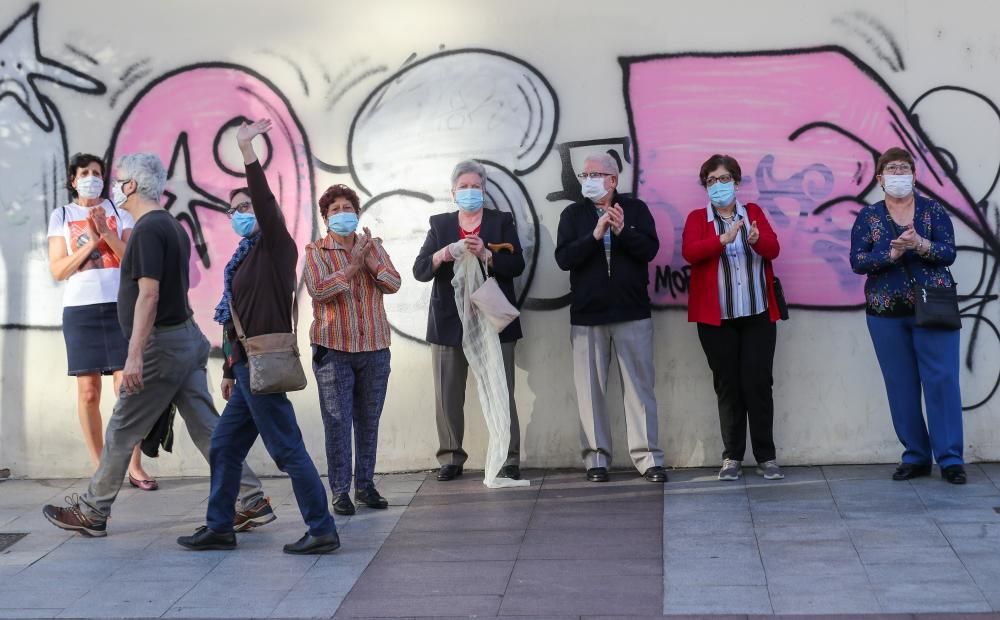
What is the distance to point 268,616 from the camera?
5.57 metres

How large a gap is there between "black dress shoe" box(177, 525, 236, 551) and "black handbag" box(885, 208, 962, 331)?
12.2 ft

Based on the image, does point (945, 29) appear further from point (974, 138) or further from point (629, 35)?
point (629, 35)

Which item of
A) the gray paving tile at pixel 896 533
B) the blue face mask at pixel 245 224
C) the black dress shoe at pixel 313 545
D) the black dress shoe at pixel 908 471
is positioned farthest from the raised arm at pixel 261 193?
the black dress shoe at pixel 908 471

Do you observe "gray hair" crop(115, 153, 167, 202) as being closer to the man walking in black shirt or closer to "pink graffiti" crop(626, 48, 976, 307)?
the man walking in black shirt

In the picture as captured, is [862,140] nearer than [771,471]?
No

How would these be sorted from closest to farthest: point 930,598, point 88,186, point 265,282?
point 930,598
point 265,282
point 88,186

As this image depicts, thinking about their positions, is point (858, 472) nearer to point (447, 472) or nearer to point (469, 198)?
point (447, 472)

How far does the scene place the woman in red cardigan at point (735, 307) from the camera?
297 inches

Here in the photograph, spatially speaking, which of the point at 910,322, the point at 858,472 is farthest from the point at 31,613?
the point at 910,322

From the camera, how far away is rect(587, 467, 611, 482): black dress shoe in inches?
307

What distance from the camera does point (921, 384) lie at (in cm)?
752

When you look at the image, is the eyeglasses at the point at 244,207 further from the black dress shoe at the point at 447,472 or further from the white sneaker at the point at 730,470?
the white sneaker at the point at 730,470

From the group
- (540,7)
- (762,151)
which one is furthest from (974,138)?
(540,7)

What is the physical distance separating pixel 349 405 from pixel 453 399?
89 cm
